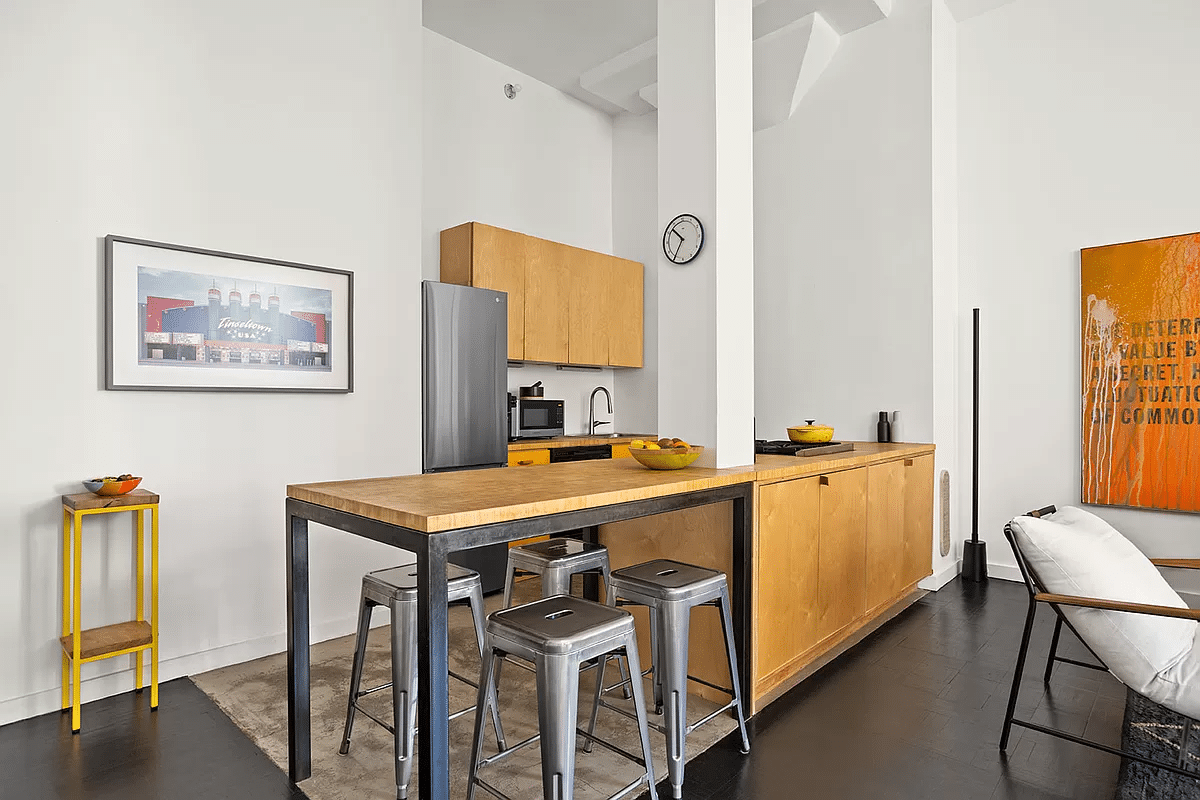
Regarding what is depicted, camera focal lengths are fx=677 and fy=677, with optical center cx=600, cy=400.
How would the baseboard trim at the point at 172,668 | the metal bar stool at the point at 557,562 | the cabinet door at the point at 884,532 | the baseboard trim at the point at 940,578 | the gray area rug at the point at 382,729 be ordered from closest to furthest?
the gray area rug at the point at 382,729 → the metal bar stool at the point at 557,562 → the baseboard trim at the point at 172,668 → the cabinet door at the point at 884,532 → the baseboard trim at the point at 940,578

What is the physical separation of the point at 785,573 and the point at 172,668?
2.70 m

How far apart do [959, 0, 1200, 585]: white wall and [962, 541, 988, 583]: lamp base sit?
0.29ft

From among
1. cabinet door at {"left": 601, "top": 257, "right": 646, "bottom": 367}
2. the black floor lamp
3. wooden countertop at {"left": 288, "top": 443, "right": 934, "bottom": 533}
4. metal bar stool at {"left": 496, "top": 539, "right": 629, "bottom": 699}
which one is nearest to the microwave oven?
cabinet door at {"left": 601, "top": 257, "right": 646, "bottom": 367}

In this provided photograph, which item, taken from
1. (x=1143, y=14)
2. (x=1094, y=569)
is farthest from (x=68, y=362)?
(x=1143, y=14)

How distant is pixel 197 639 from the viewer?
3062 millimetres

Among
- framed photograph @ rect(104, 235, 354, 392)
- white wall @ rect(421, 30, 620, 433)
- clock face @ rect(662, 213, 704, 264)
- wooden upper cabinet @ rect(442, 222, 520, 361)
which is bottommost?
framed photograph @ rect(104, 235, 354, 392)

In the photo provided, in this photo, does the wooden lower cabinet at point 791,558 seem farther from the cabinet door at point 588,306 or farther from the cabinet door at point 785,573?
the cabinet door at point 588,306

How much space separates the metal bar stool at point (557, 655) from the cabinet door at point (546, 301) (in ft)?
10.5

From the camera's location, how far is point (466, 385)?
417cm

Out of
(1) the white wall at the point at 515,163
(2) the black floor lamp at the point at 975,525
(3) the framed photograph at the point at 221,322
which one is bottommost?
(2) the black floor lamp at the point at 975,525

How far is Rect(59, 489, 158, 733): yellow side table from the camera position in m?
2.54

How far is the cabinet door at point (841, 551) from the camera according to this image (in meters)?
3.12

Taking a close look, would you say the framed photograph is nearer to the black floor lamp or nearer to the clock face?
the clock face

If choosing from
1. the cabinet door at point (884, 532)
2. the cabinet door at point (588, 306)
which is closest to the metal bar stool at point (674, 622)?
the cabinet door at point (884, 532)
